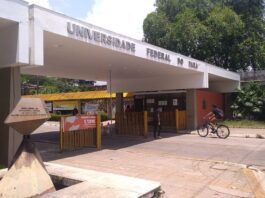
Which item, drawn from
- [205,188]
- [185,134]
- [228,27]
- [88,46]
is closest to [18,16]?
[88,46]

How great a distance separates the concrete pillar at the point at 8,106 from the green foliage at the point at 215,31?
24.2 meters

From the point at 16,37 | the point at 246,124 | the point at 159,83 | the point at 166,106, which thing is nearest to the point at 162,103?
the point at 166,106

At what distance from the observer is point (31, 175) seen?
6.61 m

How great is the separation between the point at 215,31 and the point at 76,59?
20.0 m

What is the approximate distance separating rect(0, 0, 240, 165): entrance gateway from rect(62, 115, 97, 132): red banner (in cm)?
250

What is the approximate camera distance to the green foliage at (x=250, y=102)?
25719 millimetres

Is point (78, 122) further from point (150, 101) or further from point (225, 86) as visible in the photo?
point (225, 86)

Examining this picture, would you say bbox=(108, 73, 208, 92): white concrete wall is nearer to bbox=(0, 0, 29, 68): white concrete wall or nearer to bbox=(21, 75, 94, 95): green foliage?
bbox=(0, 0, 29, 68): white concrete wall

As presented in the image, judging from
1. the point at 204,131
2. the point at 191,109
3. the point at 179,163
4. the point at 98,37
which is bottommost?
the point at 179,163

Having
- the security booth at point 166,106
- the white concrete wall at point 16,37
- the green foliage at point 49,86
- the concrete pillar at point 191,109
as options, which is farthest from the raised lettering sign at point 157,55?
the green foliage at point 49,86

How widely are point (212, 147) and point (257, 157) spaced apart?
2.63 metres

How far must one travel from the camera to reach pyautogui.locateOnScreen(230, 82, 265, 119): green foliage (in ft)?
84.4

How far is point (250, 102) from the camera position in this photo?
25984 mm

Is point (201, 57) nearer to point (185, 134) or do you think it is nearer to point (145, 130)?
point (185, 134)
